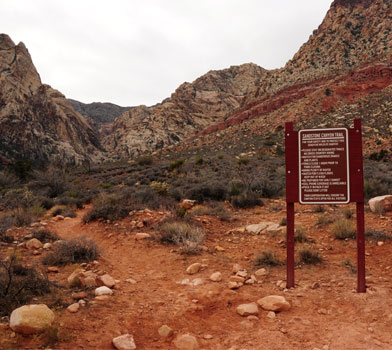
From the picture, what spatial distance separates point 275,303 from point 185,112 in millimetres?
78334

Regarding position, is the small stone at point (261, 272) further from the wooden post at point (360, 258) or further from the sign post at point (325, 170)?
the wooden post at point (360, 258)

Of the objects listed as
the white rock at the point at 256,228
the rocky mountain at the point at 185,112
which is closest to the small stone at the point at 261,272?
the white rock at the point at 256,228

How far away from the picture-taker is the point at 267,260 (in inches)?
209

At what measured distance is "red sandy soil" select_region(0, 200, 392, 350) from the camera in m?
2.96

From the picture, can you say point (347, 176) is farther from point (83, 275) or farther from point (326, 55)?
point (326, 55)

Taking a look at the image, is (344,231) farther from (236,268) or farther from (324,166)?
(236,268)

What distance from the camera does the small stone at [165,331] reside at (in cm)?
314

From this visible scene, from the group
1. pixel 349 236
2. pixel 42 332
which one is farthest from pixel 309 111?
pixel 42 332

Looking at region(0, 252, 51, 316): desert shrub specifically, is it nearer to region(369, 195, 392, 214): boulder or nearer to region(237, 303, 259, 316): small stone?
region(237, 303, 259, 316): small stone

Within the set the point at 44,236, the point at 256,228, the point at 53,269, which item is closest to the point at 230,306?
the point at 53,269

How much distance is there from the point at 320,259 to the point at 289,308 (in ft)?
6.14

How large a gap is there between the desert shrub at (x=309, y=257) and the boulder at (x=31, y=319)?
417 centimetres

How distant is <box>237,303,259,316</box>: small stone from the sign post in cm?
90

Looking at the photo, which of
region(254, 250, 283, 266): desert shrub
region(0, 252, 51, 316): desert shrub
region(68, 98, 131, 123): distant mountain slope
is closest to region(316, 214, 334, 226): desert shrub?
region(254, 250, 283, 266): desert shrub
